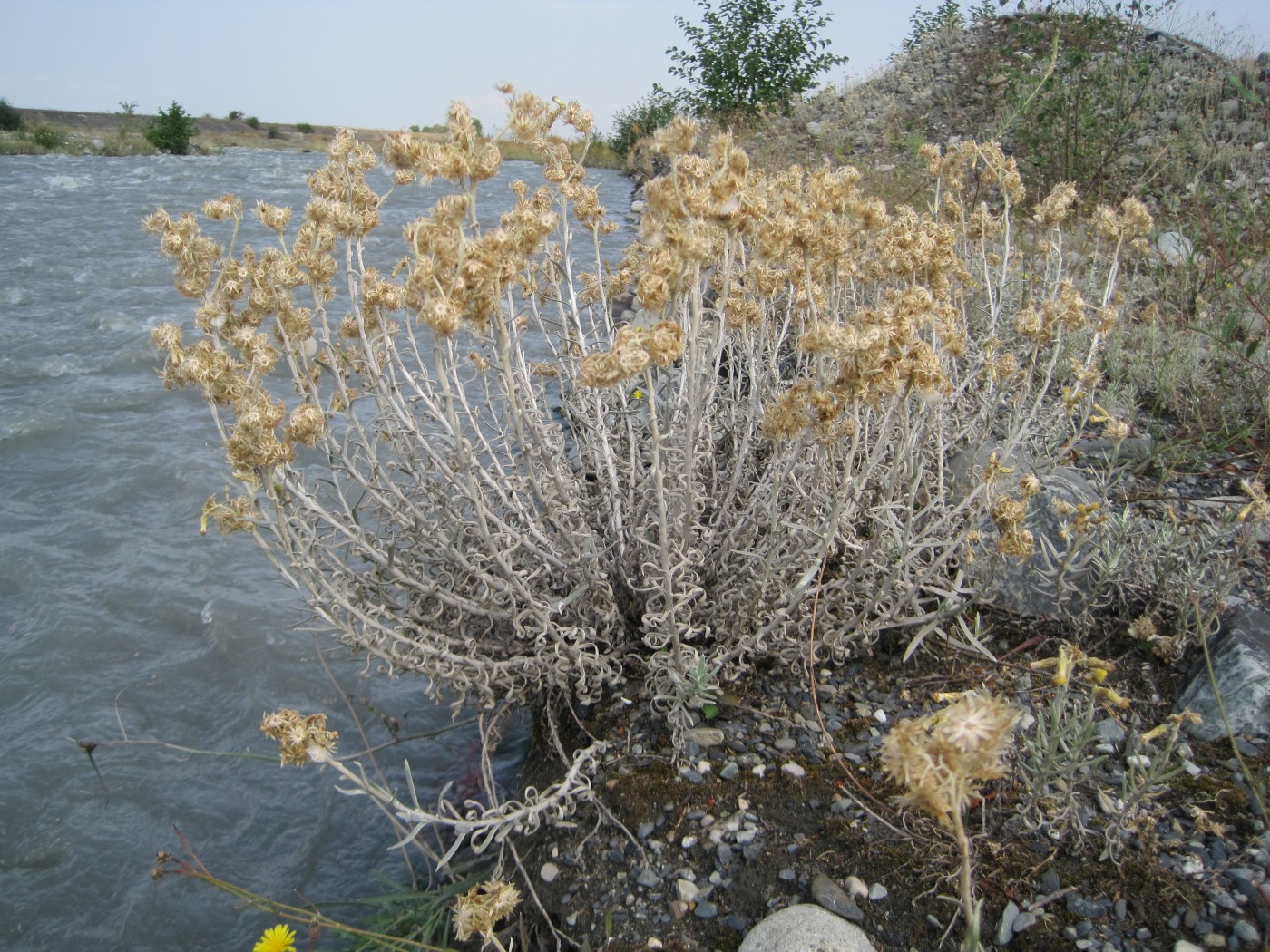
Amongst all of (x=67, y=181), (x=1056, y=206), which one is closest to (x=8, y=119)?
(x=67, y=181)

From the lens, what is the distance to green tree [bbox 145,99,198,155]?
89.3 ft

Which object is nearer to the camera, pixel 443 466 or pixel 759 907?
pixel 759 907

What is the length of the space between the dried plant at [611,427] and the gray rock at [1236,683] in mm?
644

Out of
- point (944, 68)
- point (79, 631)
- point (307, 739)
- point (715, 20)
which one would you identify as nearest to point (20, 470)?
point (79, 631)

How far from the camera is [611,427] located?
10.6ft

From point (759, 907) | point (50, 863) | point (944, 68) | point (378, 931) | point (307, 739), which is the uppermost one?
point (944, 68)

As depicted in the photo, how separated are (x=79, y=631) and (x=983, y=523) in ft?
13.2

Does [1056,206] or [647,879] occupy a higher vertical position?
[1056,206]

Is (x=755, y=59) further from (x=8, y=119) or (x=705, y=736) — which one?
(x=8, y=119)

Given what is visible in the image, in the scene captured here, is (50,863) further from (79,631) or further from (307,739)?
(307,739)

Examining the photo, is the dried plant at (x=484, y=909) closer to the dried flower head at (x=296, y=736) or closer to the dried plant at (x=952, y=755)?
the dried flower head at (x=296, y=736)

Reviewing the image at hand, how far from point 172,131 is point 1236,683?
32.6 meters

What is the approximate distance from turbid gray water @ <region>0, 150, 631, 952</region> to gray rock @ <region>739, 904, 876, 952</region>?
1179 millimetres

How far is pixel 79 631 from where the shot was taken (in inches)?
157
